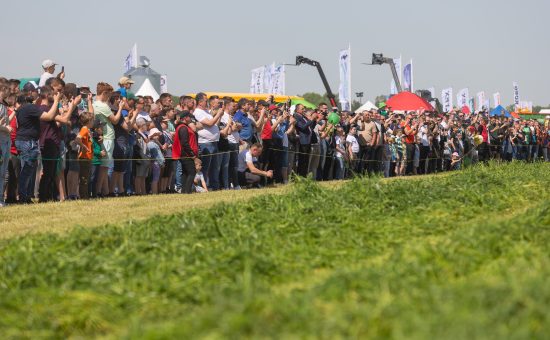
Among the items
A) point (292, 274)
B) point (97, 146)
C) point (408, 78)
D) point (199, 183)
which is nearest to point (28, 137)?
point (97, 146)

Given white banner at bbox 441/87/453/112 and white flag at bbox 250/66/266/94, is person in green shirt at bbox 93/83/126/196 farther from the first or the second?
white banner at bbox 441/87/453/112

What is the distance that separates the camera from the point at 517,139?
43.5 meters

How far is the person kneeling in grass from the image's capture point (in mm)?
21062

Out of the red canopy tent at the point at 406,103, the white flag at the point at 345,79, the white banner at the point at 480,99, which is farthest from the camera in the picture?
the white banner at the point at 480,99

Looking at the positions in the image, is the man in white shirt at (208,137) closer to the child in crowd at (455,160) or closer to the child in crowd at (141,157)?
the child in crowd at (141,157)

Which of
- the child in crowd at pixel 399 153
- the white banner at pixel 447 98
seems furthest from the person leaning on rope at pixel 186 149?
the white banner at pixel 447 98

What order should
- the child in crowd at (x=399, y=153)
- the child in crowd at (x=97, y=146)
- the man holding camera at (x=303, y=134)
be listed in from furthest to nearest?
the child in crowd at (x=399, y=153), the man holding camera at (x=303, y=134), the child in crowd at (x=97, y=146)

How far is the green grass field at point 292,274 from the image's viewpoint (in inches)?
224

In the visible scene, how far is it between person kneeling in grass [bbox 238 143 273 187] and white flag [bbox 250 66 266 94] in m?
30.5

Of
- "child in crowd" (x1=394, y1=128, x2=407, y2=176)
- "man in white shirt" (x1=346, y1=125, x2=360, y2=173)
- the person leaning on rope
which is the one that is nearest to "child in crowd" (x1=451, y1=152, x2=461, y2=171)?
"child in crowd" (x1=394, y1=128, x2=407, y2=176)

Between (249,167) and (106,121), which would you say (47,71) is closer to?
(106,121)

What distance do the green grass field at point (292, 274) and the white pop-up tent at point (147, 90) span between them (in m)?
16.9

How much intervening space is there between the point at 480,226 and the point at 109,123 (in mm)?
9598

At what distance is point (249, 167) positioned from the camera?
2109 centimetres
